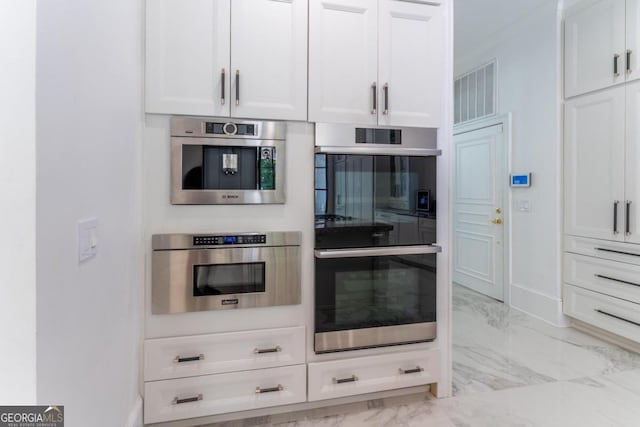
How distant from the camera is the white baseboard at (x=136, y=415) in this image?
5.03 ft

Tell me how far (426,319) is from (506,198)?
96.1 inches

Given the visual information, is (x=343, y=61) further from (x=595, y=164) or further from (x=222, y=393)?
(x=595, y=164)

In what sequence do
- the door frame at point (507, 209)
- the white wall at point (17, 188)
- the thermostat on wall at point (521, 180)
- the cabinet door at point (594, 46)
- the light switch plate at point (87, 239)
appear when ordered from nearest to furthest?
1. the white wall at point (17, 188)
2. the light switch plate at point (87, 239)
3. the cabinet door at point (594, 46)
4. the thermostat on wall at point (521, 180)
5. the door frame at point (507, 209)

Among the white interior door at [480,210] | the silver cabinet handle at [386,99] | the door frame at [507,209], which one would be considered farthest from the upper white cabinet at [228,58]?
the white interior door at [480,210]

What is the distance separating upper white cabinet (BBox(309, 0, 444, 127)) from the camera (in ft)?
6.00

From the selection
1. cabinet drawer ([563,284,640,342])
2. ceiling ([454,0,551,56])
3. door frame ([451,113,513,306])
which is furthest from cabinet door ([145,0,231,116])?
cabinet drawer ([563,284,640,342])

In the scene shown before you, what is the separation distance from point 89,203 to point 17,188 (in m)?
0.33

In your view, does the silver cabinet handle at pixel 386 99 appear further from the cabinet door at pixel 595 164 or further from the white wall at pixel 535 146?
the white wall at pixel 535 146

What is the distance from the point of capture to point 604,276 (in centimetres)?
281

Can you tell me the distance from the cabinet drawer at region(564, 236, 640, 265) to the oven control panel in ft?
8.97

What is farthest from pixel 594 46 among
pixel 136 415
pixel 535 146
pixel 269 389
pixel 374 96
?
pixel 136 415

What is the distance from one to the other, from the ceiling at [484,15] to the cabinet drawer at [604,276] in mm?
2358

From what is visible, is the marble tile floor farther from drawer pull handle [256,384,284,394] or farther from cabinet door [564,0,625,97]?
cabinet door [564,0,625,97]

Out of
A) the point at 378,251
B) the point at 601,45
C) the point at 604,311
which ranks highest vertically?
the point at 601,45
